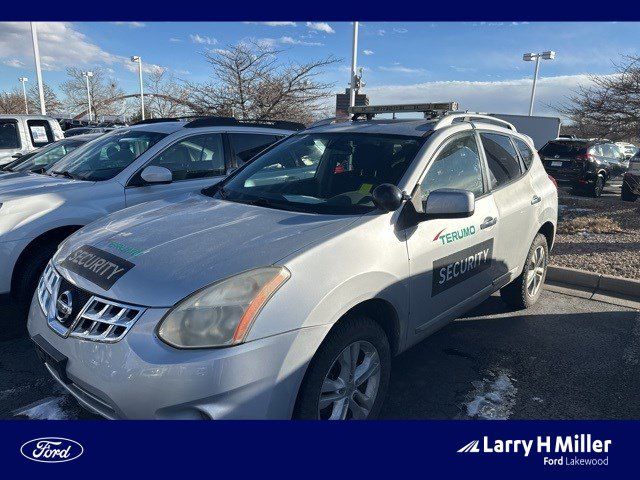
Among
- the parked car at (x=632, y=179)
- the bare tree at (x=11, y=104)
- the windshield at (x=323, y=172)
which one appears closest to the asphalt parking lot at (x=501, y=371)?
the windshield at (x=323, y=172)

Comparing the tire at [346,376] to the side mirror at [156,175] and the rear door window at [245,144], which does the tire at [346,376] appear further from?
the rear door window at [245,144]

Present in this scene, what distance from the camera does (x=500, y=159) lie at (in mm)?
3973

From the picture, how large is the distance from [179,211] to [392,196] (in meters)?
1.34

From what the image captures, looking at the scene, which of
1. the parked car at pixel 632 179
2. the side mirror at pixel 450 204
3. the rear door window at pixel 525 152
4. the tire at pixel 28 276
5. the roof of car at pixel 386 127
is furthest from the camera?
the parked car at pixel 632 179

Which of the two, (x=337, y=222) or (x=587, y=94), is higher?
(x=587, y=94)

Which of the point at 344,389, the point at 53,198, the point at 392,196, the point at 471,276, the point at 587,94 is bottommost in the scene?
the point at 344,389

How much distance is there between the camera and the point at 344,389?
8.04 feet

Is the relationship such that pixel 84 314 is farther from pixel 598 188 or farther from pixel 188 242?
pixel 598 188

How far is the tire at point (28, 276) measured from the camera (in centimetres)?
394

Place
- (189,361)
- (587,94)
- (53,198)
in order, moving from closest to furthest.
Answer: (189,361) → (53,198) → (587,94)

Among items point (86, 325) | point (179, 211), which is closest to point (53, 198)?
point (179, 211)

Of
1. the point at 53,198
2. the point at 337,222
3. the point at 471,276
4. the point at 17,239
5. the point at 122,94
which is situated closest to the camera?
the point at 337,222

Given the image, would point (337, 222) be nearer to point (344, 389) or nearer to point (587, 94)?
point (344, 389)

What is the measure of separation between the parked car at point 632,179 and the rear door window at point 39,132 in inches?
501
